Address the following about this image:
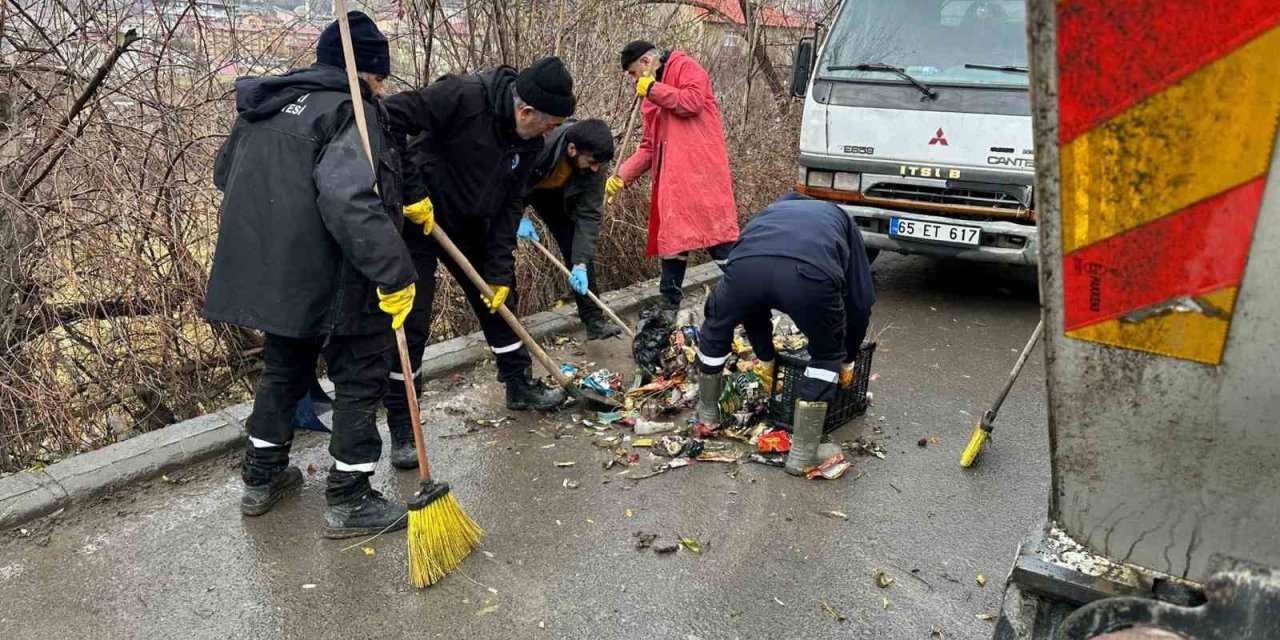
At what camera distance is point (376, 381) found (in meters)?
3.24

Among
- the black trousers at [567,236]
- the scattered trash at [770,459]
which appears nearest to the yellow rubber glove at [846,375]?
the scattered trash at [770,459]

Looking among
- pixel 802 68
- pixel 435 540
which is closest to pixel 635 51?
pixel 802 68

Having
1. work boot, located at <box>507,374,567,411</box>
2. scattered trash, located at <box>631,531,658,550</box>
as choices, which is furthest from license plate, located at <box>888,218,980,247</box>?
scattered trash, located at <box>631,531,658,550</box>

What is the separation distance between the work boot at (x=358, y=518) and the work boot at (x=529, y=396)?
127cm

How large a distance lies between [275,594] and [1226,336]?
2.86 m

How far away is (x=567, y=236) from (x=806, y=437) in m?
2.34

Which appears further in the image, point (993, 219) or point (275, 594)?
point (993, 219)

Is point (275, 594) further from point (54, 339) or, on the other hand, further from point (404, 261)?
point (54, 339)

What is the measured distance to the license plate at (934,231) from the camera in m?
5.99

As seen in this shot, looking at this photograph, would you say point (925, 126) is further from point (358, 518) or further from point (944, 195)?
point (358, 518)

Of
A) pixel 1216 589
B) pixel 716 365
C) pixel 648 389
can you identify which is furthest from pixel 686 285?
pixel 1216 589

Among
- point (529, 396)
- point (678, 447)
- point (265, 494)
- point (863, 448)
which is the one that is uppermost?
point (265, 494)

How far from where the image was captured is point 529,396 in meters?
4.52

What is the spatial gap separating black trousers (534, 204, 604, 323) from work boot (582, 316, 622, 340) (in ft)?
0.07
